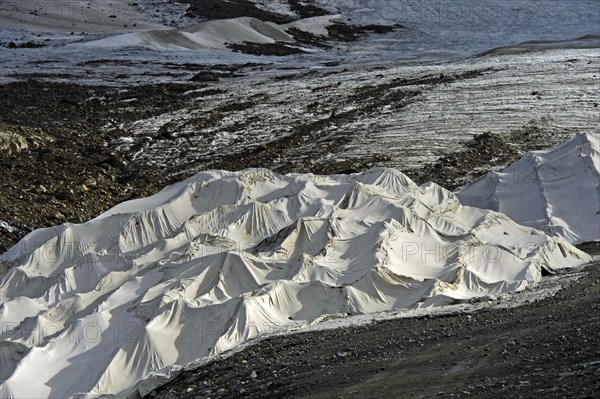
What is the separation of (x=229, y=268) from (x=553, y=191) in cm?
679

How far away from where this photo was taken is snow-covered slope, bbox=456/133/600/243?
1661 centimetres

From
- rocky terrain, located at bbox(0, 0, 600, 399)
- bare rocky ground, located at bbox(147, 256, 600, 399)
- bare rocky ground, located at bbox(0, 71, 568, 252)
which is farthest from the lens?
bare rocky ground, located at bbox(0, 71, 568, 252)

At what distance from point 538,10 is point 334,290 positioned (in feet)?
129

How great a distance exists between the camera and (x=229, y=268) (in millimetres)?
13516

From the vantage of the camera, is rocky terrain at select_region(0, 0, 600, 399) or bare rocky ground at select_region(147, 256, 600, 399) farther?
rocky terrain at select_region(0, 0, 600, 399)

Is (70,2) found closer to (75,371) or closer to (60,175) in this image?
(60,175)

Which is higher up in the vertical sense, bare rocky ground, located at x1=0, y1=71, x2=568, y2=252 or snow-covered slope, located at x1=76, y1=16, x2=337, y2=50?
snow-covered slope, located at x1=76, y1=16, x2=337, y2=50

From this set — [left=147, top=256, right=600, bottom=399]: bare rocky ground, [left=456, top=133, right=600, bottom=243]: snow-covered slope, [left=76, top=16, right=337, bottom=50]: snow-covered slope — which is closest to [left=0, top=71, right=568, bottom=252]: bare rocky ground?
[left=456, top=133, right=600, bottom=243]: snow-covered slope

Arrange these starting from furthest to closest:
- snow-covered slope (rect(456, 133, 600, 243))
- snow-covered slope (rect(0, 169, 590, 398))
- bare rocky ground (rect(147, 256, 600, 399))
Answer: snow-covered slope (rect(456, 133, 600, 243)), snow-covered slope (rect(0, 169, 590, 398)), bare rocky ground (rect(147, 256, 600, 399))

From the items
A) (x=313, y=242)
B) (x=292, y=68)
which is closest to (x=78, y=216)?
(x=313, y=242)

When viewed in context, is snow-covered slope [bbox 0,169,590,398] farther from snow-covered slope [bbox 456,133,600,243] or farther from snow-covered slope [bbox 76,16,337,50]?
snow-covered slope [bbox 76,16,337,50]

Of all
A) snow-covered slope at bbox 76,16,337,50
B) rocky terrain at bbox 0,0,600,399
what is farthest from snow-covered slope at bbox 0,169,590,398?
snow-covered slope at bbox 76,16,337,50

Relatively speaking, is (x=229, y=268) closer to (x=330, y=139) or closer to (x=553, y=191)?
(x=553, y=191)

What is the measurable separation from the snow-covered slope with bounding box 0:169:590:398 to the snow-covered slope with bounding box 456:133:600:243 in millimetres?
1066
